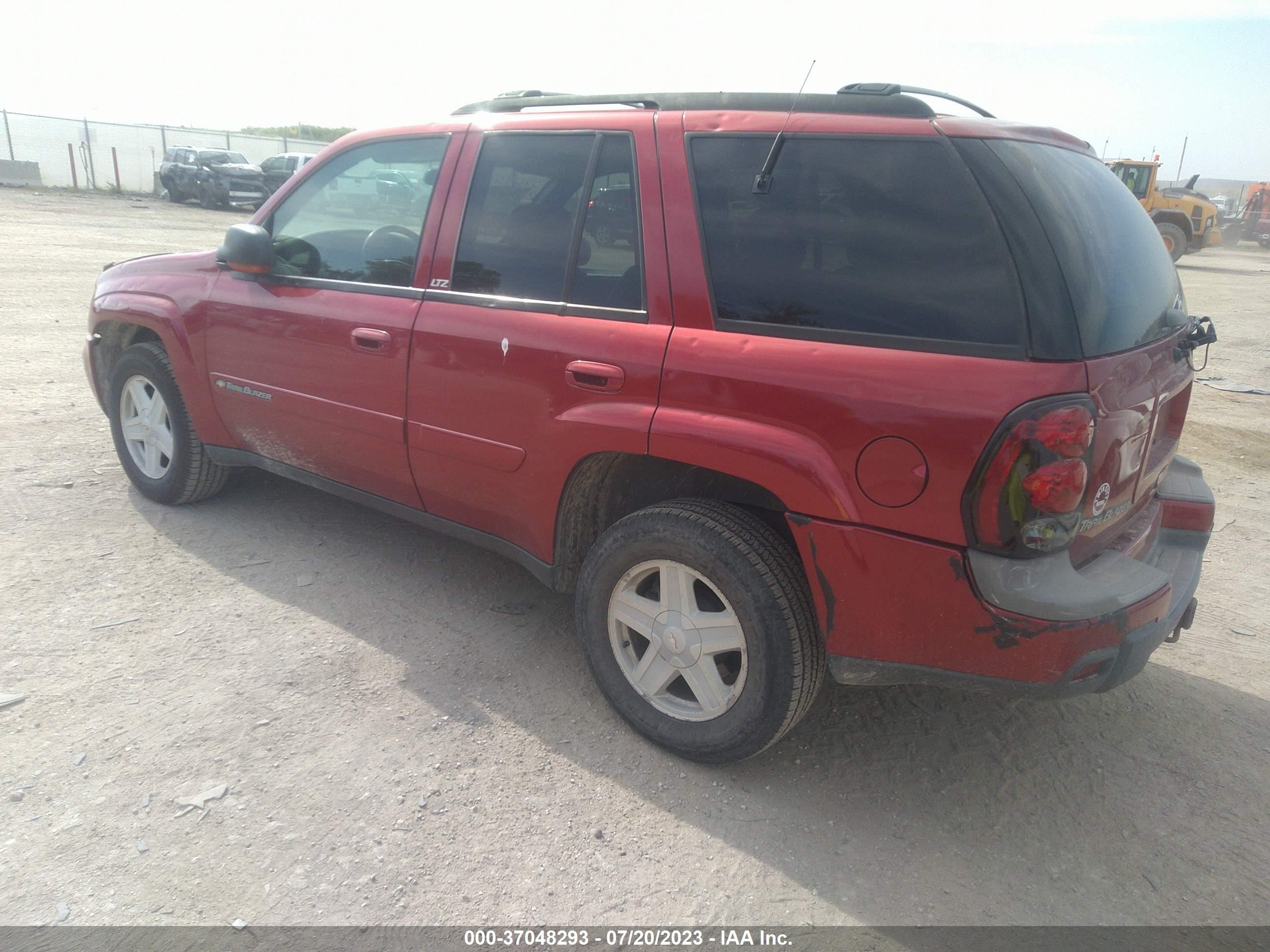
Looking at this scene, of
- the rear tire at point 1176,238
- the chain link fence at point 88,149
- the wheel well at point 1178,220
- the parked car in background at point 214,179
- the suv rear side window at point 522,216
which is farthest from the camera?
the chain link fence at point 88,149

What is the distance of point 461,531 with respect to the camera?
350 centimetres

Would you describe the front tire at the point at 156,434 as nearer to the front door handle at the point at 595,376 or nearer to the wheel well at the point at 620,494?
the wheel well at the point at 620,494

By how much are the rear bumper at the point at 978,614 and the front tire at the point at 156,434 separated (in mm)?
3263

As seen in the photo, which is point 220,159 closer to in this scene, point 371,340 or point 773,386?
point 371,340

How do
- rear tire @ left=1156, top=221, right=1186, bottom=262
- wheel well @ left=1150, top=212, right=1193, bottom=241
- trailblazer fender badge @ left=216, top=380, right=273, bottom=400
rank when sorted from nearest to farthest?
trailblazer fender badge @ left=216, top=380, right=273, bottom=400, rear tire @ left=1156, top=221, right=1186, bottom=262, wheel well @ left=1150, top=212, right=1193, bottom=241

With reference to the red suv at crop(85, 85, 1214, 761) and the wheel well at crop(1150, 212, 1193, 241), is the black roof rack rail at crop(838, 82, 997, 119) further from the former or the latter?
the wheel well at crop(1150, 212, 1193, 241)

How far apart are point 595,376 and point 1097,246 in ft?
4.71

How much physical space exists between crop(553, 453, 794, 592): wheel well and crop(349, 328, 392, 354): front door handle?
3.17 feet

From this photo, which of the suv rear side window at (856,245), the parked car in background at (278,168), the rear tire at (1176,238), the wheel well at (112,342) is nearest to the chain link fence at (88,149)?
the parked car in background at (278,168)

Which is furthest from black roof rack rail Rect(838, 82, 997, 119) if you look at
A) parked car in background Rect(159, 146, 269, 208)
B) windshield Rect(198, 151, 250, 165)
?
windshield Rect(198, 151, 250, 165)

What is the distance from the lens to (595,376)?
281 centimetres

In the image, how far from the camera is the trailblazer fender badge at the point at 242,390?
3.93 meters

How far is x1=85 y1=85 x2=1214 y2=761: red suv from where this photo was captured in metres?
2.23

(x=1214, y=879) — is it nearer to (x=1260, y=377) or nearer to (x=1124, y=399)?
(x=1124, y=399)
